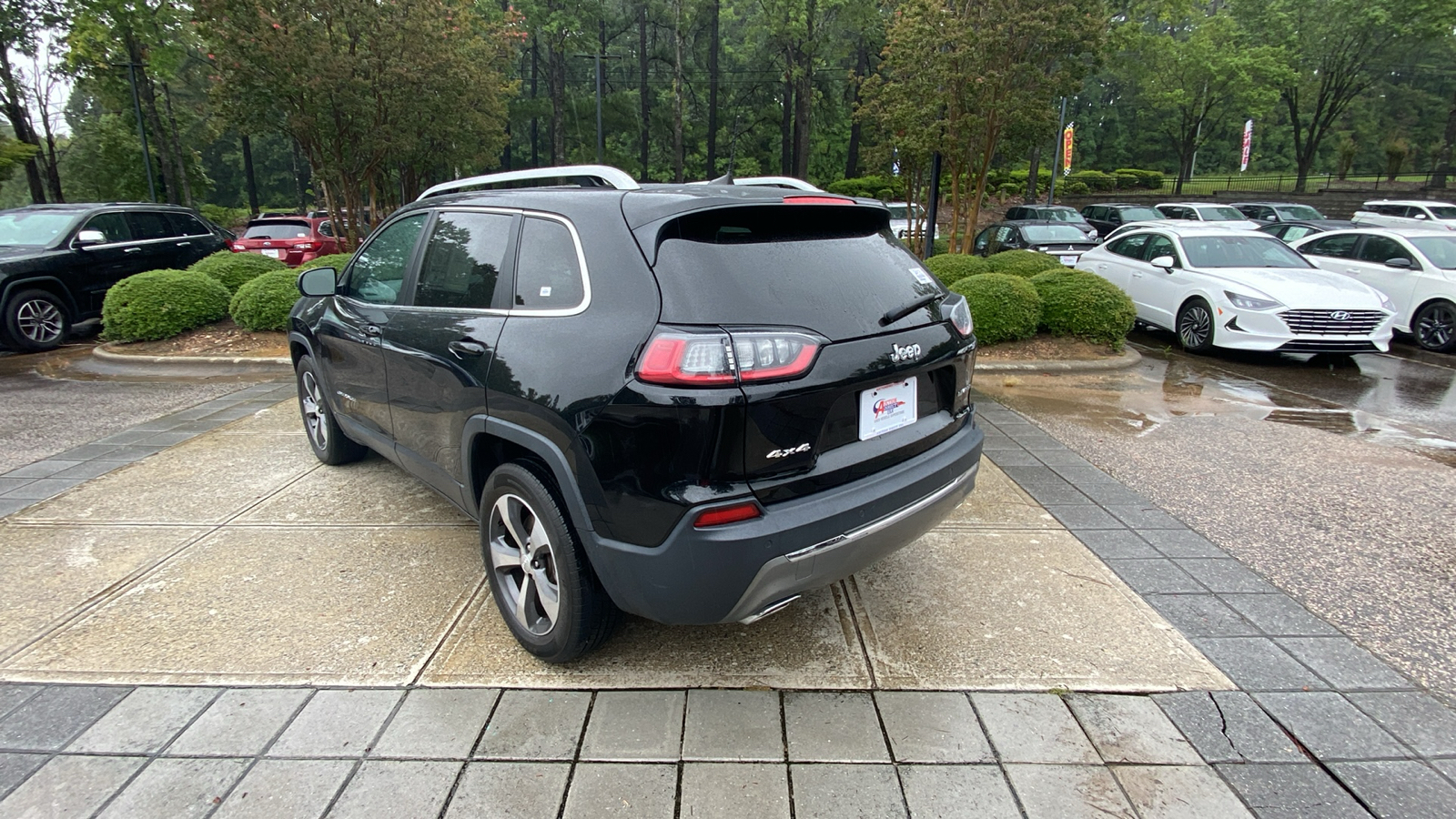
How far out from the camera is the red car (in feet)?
44.1

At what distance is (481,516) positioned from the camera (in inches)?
119

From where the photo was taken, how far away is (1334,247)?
11.4 meters

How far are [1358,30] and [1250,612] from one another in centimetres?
4327

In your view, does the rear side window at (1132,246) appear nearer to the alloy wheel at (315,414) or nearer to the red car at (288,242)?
the alloy wheel at (315,414)

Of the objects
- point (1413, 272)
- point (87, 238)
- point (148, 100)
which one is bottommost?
point (1413, 272)

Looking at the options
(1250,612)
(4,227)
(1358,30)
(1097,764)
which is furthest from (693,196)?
(1358,30)

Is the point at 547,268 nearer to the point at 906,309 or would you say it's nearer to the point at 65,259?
the point at 906,309

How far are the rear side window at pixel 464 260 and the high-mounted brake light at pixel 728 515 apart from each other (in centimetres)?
131

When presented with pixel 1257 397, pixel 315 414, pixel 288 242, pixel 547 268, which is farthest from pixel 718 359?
pixel 288 242

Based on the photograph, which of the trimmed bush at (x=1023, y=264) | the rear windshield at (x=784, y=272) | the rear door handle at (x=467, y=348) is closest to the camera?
the rear windshield at (x=784, y=272)

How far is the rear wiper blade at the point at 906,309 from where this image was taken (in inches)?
105

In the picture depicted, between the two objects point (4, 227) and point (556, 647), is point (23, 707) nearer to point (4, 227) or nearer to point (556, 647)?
point (556, 647)

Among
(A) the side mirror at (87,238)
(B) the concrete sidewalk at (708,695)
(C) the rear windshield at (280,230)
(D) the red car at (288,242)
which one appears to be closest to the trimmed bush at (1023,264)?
(B) the concrete sidewalk at (708,695)

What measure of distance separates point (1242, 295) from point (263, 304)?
1114 centimetres
